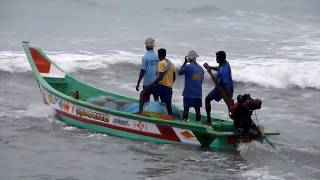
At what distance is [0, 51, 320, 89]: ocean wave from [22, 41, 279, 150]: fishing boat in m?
6.24

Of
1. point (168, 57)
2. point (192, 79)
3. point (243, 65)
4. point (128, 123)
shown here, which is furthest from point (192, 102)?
point (168, 57)

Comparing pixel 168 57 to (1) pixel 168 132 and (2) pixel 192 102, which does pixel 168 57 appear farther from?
(1) pixel 168 132

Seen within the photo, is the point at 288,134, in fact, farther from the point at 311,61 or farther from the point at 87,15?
the point at 87,15

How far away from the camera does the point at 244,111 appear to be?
36.1ft

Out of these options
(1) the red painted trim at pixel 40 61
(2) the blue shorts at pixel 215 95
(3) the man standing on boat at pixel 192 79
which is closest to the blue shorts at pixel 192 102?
(3) the man standing on boat at pixel 192 79

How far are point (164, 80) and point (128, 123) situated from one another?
38.5 inches

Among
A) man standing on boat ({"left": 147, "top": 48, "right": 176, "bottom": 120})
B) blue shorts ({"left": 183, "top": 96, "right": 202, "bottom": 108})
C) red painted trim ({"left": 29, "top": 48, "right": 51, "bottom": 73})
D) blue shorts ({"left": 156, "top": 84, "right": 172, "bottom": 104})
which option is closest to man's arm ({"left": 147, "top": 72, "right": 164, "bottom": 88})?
man standing on boat ({"left": 147, "top": 48, "right": 176, "bottom": 120})

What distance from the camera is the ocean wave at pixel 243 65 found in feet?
62.6

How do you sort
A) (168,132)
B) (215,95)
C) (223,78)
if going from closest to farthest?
(223,78), (168,132), (215,95)

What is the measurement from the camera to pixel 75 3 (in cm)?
3500

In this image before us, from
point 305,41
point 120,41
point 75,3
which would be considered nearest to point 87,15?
point 75,3

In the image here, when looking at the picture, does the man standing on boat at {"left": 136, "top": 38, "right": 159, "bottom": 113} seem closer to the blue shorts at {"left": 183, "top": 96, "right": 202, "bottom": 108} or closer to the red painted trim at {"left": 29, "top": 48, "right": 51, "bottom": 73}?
the blue shorts at {"left": 183, "top": 96, "right": 202, "bottom": 108}

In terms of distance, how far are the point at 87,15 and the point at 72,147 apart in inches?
822

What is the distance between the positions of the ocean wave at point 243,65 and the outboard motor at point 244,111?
764cm
